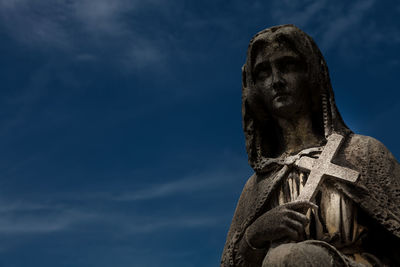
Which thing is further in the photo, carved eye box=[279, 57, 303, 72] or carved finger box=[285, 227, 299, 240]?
carved eye box=[279, 57, 303, 72]

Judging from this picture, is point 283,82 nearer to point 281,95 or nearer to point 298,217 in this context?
point 281,95

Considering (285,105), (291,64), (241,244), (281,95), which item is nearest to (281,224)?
(241,244)

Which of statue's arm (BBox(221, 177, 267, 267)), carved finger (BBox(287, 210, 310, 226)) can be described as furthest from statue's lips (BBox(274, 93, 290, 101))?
carved finger (BBox(287, 210, 310, 226))

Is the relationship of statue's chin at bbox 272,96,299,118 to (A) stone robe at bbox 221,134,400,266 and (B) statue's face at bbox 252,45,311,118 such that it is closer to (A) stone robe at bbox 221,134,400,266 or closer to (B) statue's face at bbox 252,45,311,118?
(B) statue's face at bbox 252,45,311,118

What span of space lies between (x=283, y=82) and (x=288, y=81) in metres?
0.08

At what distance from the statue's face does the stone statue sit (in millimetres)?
15

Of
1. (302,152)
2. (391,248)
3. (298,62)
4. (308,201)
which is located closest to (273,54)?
(298,62)

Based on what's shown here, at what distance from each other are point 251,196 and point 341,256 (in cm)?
214

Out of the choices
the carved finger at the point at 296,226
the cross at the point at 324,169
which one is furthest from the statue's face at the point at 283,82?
the carved finger at the point at 296,226

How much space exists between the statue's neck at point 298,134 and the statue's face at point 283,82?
5.3 inches

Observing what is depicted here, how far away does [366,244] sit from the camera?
365 inches

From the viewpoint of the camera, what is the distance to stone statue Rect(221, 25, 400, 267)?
9148 mm

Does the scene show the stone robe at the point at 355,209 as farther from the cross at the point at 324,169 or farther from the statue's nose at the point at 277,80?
the statue's nose at the point at 277,80

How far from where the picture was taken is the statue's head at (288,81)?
10438mm
